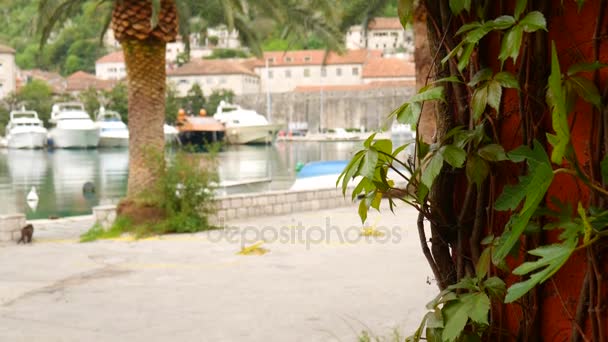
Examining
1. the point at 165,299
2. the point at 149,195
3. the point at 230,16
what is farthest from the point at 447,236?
the point at 230,16

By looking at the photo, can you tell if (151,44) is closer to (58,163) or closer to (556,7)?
(556,7)

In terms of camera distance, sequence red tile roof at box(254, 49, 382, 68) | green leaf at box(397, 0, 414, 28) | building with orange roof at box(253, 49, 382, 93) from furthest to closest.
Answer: building with orange roof at box(253, 49, 382, 93), red tile roof at box(254, 49, 382, 68), green leaf at box(397, 0, 414, 28)

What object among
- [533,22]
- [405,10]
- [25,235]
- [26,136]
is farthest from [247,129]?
[533,22]

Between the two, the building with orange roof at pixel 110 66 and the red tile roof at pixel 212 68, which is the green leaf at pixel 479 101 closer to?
the red tile roof at pixel 212 68

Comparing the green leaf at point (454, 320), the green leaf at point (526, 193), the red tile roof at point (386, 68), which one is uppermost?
the red tile roof at point (386, 68)

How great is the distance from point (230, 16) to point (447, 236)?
10.9 meters

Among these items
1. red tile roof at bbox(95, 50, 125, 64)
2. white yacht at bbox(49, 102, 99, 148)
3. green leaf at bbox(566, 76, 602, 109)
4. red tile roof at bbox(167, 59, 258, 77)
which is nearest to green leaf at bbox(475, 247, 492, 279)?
green leaf at bbox(566, 76, 602, 109)

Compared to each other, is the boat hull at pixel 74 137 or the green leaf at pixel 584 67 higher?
the green leaf at pixel 584 67

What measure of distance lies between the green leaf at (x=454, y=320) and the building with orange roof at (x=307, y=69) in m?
89.7

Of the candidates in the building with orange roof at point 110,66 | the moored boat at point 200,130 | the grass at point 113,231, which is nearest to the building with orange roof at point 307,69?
the building with orange roof at point 110,66

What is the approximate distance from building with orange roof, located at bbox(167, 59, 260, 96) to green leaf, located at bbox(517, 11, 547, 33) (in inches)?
3350

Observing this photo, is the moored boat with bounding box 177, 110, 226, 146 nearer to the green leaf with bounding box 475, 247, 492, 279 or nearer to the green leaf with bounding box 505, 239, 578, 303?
the green leaf with bounding box 475, 247, 492, 279

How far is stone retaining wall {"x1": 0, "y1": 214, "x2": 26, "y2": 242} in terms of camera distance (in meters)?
9.12

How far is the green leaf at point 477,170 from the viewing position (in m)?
1.63
